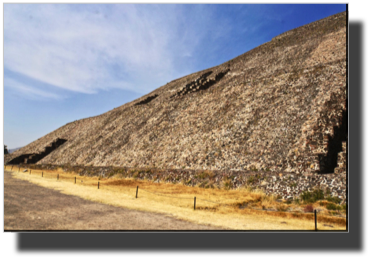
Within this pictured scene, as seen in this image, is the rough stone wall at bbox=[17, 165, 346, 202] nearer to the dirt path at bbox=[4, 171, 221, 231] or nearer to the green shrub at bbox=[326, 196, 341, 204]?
the green shrub at bbox=[326, 196, 341, 204]

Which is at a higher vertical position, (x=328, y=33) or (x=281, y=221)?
(x=328, y=33)

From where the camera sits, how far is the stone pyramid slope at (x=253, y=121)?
1927cm

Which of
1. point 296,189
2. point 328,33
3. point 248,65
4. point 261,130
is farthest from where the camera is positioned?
point 248,65

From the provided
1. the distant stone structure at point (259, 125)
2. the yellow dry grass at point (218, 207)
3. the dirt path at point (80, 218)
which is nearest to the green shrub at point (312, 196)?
the distant stone structure at point (259, 125)

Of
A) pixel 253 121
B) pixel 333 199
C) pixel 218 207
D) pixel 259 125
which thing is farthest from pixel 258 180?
pixel 253 121

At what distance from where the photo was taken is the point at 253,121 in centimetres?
2558

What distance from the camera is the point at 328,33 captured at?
129ft

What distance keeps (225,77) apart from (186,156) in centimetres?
2446

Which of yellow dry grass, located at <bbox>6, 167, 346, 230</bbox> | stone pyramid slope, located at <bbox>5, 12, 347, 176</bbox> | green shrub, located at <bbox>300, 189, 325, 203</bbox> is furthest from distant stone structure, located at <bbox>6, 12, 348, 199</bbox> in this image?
yellow dry grass, located at <bbox>6, 167, 346, 230</bbox>

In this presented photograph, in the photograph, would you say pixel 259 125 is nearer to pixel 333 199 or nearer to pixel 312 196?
pixel 312 196

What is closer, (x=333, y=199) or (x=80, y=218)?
(x=80, y=218)

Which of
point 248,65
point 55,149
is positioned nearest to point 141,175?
point 248,65

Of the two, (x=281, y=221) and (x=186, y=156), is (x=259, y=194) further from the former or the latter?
(x=186, y=156)

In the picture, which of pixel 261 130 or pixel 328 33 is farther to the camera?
pixel 328 33
